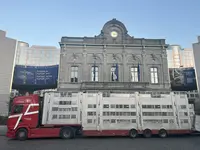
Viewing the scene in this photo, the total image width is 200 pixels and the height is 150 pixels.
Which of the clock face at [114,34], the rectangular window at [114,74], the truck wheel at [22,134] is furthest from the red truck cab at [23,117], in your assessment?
the clock face at [114,34]

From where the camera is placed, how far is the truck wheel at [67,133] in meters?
12.4

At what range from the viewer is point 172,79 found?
34094 mm

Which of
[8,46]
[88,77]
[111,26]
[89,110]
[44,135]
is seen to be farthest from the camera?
[8,46]

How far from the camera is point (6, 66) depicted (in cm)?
2998

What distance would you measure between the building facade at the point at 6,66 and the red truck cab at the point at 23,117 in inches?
734

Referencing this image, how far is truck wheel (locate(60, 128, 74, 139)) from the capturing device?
12.4 metres

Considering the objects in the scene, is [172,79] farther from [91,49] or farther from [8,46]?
[8,46]

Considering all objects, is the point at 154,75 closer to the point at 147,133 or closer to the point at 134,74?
the point at 134,74

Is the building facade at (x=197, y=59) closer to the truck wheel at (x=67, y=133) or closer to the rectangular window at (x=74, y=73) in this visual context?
the rectangular window at (x=74, y=73)

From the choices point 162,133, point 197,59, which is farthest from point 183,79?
point 162,133

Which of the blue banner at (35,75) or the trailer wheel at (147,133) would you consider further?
the blue banner at (35,75)

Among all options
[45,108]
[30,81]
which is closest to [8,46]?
[30,81]

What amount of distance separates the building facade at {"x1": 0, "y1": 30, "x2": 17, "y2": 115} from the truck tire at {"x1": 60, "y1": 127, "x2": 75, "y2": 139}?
21219 mm

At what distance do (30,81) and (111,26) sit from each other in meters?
21.4
